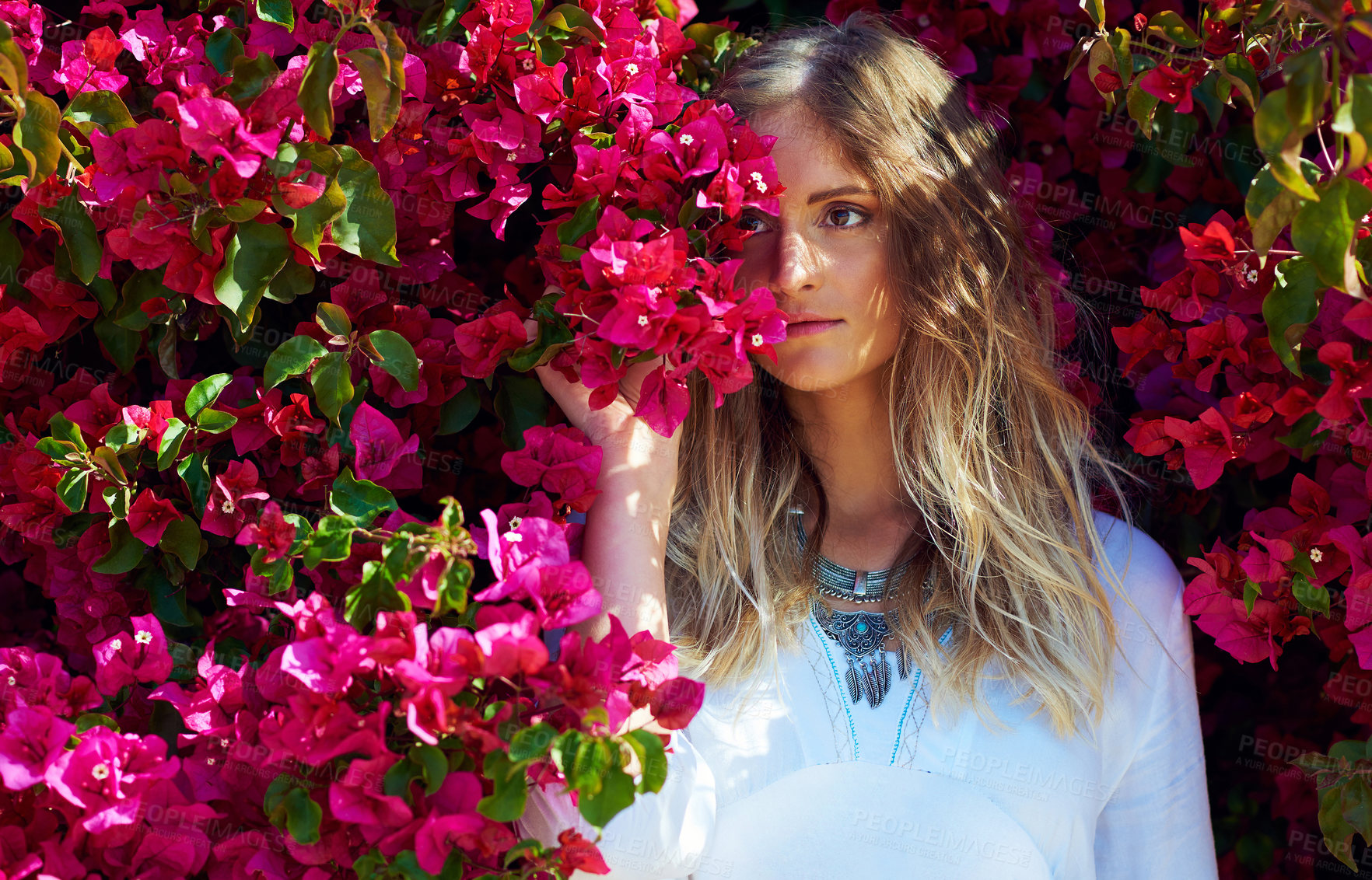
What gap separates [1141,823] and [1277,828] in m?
0.36

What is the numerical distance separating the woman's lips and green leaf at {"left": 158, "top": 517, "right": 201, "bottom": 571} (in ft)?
2.26

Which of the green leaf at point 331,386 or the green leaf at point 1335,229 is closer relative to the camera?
the green leaf at point 1335,229

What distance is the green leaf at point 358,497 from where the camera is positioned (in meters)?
1.00

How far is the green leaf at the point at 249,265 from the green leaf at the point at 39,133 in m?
0.16

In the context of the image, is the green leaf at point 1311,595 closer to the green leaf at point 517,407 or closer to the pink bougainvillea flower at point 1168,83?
the pink bougainvillea flower at point 1168,83

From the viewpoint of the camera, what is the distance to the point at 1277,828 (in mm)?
1608

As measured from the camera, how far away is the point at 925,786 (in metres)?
1.33

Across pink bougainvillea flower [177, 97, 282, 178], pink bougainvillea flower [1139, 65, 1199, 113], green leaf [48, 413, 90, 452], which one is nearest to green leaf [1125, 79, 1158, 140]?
pink bougainvillea flower [1139, 65, 1199, 113]

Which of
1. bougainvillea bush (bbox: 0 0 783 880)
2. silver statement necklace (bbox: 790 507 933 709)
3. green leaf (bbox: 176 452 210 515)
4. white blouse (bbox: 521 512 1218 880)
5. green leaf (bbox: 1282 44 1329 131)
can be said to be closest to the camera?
green leaf (bbox: 1282 44 1329 131)

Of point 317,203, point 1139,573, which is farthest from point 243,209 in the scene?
Answer: point 1139,573

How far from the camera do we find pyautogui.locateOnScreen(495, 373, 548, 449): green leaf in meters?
1.23

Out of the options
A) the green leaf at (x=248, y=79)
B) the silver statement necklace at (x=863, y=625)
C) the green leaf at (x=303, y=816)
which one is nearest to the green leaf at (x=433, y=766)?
the green leaf at (x=303, y=816)

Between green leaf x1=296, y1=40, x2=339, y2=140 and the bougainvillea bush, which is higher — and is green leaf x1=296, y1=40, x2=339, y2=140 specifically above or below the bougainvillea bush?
above

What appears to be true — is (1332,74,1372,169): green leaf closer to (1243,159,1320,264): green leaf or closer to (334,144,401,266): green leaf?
(1243,159,1320,264): green leaf
